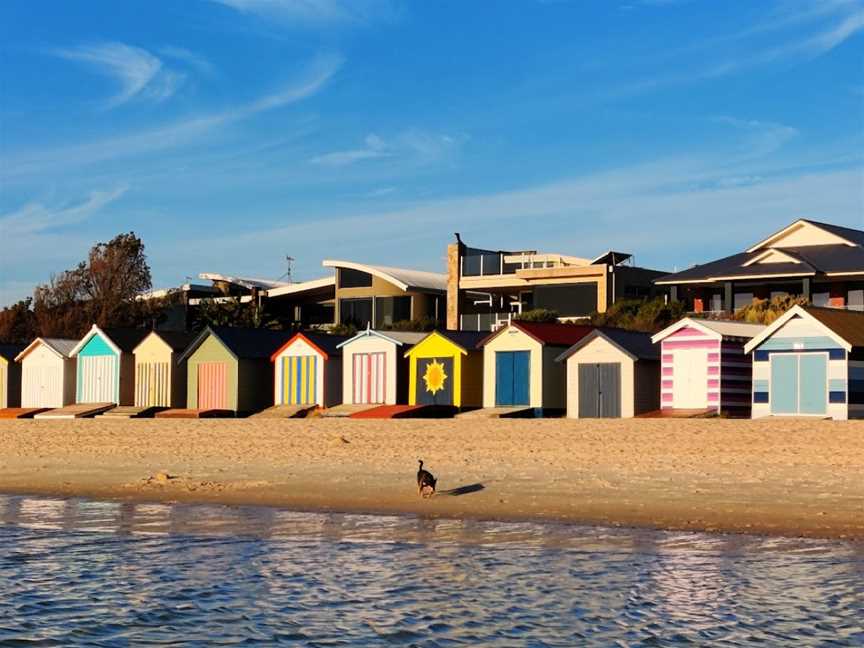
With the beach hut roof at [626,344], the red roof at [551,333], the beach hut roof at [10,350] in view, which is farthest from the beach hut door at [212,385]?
the beach hut roof at [626,344]

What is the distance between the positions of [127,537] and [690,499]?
9.67 meters

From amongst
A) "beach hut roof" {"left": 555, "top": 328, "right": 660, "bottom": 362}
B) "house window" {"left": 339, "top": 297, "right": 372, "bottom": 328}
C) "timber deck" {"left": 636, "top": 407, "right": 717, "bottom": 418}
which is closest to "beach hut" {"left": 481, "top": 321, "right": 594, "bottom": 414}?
"beach hut roof" {"left": 555, "top": 328, "right": 660, "bottom": 362}

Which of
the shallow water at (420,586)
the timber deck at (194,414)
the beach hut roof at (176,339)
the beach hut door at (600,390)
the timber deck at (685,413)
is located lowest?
the shallow water at (420,586)

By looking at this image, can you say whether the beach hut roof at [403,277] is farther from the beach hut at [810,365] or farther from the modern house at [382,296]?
the beach hut at [810,365]

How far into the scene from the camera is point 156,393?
5109 centimetres

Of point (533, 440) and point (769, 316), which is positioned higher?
point (769, 316)

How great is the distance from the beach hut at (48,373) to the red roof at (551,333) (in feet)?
72.9

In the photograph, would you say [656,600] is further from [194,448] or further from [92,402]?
[92,402]

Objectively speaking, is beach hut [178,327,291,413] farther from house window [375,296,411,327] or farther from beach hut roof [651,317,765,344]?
house window [375,296,411,327]

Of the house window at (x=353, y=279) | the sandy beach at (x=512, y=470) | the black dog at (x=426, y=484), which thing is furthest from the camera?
the house window at (x=353, y=279)

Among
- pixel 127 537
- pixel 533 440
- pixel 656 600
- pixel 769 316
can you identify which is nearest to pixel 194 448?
pixel 533 440

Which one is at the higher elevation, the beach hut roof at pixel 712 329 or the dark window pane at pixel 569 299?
the dark window pane at pixel 569 299

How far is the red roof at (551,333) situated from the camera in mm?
41094

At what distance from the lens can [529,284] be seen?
218ft
